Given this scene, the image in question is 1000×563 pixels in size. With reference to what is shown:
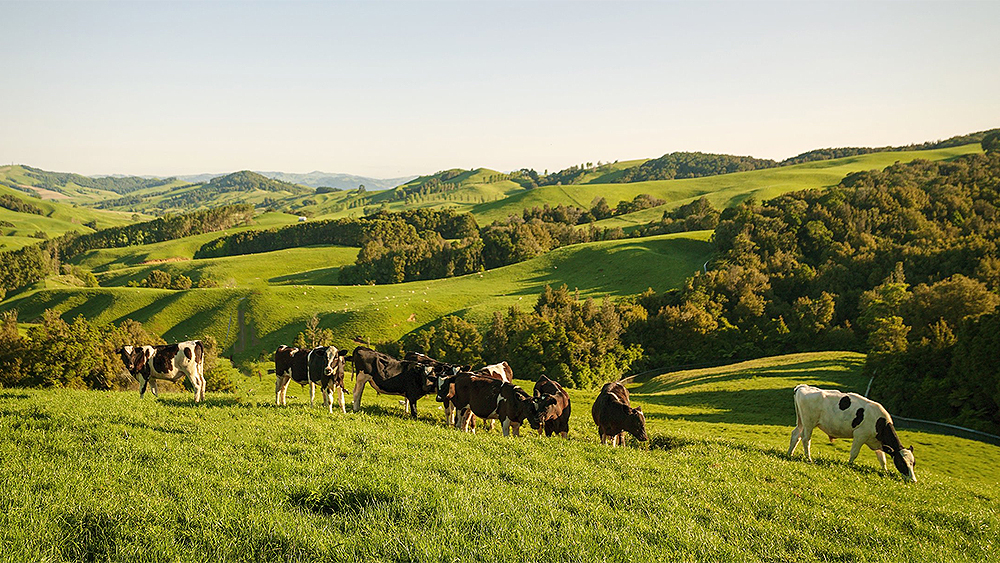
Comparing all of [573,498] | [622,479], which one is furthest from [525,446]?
[573,498]

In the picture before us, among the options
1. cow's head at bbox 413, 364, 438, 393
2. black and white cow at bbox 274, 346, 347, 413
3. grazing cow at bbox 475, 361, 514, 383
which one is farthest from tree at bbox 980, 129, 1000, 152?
black and white cow at bbox 274, 346, 347, 413

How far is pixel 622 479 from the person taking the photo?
421 inches

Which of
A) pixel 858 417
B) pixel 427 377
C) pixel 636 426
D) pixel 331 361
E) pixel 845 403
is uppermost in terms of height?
pixel 331 361

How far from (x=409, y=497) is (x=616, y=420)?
36.9ft

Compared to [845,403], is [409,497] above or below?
above

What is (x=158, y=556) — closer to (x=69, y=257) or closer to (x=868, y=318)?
(x=868, y=318)

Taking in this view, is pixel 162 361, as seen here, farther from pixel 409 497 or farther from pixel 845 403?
pixel 845 403

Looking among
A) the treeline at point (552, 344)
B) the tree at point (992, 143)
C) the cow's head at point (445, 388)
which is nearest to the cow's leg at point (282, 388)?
the cow's head at point (445, 388)

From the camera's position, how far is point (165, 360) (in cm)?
1873

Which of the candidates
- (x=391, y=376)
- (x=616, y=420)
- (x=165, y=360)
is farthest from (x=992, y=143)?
(x=165, y=360)

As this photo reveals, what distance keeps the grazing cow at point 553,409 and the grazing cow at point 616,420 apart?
1085 millimetres

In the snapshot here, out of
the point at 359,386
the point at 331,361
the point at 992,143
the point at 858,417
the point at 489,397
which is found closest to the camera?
the point at 858,417

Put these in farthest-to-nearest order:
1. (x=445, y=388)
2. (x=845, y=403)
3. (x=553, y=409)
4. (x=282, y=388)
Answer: (x=282, y=388) < (x=445, y=388) < (x=553, y=409) < (x=845, y=403)

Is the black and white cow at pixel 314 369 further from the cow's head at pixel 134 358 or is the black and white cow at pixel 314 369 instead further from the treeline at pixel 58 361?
the treeline at pixel 58 361
